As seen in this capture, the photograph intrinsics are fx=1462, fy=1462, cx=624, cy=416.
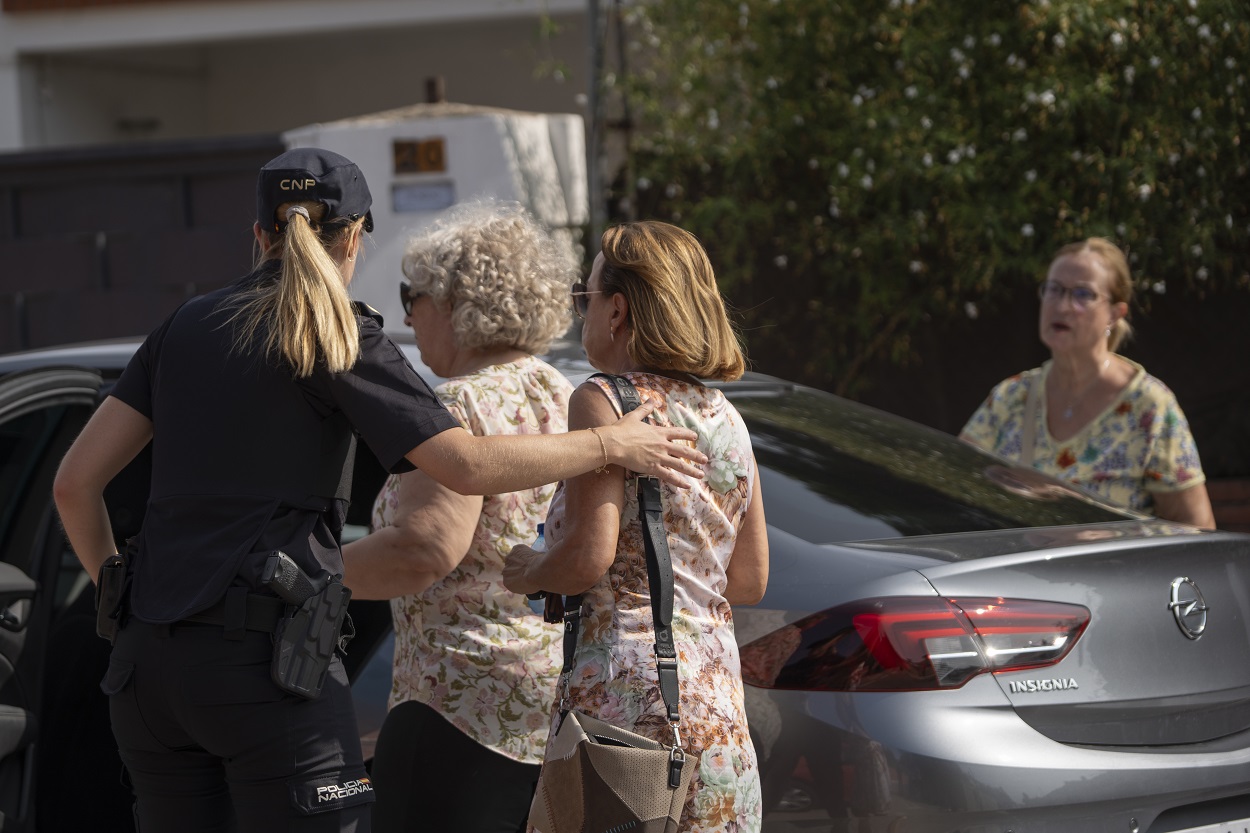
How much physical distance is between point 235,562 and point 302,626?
5.4 inches

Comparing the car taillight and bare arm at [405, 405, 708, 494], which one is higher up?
bare arm at [405, 405, 708, 494]

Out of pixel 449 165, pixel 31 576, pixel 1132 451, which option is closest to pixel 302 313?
pixel 31 576

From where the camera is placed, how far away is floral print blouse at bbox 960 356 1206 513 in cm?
407

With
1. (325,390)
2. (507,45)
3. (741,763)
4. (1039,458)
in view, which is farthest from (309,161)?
(507,45)

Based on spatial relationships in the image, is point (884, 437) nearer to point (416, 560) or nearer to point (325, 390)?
point (416, 560)

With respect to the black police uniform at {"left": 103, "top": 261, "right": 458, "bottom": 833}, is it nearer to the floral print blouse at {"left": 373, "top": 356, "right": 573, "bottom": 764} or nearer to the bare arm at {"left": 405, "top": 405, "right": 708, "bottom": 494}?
the bare arm at {"left": 405, "top": 405, "right": 708, "bottom": 494}

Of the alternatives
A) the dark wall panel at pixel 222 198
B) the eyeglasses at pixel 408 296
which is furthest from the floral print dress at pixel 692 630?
the dark wall panel at pixel 222 198

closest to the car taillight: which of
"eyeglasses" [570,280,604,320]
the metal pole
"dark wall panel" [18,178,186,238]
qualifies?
"eyeglasses" [570,280,604,320]

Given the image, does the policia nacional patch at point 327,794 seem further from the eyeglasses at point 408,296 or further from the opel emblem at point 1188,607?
the opel emblem at point 1188,607

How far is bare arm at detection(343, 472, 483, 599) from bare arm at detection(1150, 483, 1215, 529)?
2.32 metres

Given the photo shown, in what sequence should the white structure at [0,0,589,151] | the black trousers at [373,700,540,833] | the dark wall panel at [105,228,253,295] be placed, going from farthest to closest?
the white structure at [0,0,589,151], the dark wall panel at [105,228,253,295], the black trousers at [373,700,540,833]

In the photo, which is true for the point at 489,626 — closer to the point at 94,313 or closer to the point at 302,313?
the point at 302,313

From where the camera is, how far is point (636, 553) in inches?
90.2

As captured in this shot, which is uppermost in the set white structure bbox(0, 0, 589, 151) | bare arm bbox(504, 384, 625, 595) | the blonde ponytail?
white structure bbox(0, 0, 589, 151)
